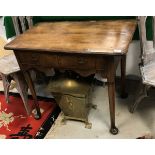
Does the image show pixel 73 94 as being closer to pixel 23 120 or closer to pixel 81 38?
pixel 81 38

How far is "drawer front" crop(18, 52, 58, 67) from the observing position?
138 cm

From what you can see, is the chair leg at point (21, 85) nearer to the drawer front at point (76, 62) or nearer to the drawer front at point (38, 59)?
the drawer front at point (38, 59)

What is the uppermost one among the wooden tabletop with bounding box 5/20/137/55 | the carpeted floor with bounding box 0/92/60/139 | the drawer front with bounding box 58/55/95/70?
the wooden tabletop with bounding box 5/20/137/55

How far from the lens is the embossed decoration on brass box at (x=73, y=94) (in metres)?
1.58

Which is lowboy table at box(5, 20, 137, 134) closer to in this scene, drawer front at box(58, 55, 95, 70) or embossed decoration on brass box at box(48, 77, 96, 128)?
drawer front at box(58, 55, 95, 70)

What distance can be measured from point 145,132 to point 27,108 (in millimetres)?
982

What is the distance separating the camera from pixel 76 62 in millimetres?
1327

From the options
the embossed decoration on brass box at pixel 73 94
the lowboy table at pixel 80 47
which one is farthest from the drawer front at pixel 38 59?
the embossed decoration on brass box at pixel 73 94

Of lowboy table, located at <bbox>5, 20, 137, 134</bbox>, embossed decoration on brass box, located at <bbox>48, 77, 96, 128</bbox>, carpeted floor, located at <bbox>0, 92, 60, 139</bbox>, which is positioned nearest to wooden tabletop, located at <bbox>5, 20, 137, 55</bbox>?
lowboy table, located at <bbox>5, 20, 137, 134</bbox>

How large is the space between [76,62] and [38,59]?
265mm

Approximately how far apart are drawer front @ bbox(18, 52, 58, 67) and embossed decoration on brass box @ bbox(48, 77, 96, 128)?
0.26 meters

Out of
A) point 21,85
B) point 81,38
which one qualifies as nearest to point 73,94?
point 81,38

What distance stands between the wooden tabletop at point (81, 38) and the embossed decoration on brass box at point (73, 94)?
365 millimetres
